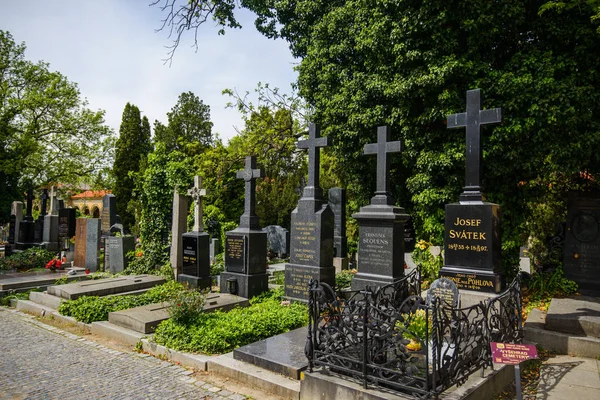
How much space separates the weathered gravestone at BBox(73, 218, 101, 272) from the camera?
1323 cm

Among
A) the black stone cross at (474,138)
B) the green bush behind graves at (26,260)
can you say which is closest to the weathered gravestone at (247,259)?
the black stone cross at (474,138)

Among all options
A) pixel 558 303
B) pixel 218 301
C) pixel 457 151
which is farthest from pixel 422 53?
pixel 218 301

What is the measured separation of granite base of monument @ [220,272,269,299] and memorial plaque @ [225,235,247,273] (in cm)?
15

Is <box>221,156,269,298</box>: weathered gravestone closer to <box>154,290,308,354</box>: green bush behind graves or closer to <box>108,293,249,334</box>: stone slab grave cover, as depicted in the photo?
<box>108,293,249,334</box>: stone slab grave cover

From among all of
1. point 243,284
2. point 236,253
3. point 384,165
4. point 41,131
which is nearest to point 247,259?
point 236,253

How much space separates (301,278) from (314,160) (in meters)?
2.68

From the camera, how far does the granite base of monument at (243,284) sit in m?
9.37

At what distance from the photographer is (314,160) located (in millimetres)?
9180

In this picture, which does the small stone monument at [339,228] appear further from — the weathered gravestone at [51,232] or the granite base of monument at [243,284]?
the weathered gravestone at [51,232]

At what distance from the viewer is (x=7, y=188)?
1048 inches

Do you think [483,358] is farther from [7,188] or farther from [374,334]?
[7,188]

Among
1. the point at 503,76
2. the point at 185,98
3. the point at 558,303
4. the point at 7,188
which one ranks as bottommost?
the point at 558,303

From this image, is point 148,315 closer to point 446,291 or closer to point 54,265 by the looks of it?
point 446,291

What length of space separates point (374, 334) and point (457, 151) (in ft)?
26.5
